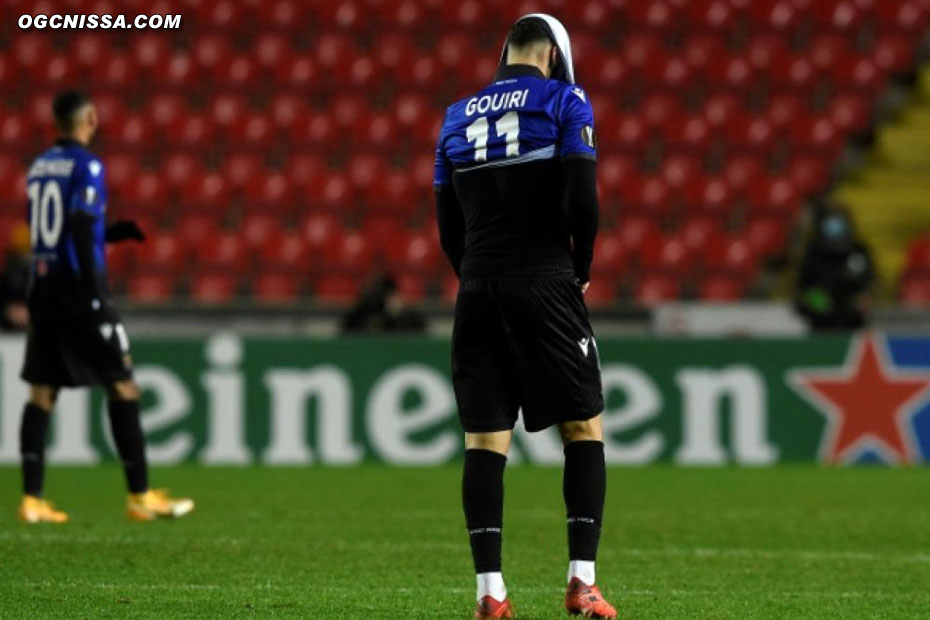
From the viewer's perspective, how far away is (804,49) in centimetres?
1920

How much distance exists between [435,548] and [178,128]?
11.8m

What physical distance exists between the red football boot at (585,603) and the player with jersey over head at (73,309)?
366 centimetres

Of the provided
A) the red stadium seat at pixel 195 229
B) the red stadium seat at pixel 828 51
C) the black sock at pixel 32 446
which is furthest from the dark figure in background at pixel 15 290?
the red stadium seat at pixel 828 51

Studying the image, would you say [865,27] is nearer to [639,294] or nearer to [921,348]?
[639,294]

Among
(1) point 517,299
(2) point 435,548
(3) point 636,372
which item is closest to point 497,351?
(1) point 517,299

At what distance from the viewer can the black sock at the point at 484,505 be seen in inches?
205

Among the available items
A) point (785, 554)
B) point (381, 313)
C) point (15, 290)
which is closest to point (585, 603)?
point (785, 554)

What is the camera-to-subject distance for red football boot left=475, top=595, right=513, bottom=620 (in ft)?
17.0

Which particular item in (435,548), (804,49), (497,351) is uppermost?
(804,49)

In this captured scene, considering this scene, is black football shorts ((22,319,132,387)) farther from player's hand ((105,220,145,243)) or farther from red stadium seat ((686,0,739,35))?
red stadium seat ((686,0,739,35))

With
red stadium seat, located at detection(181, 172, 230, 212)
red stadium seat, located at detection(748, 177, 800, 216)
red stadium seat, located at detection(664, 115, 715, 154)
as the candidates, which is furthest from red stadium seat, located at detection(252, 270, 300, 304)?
red stadium seat, located at detection(748, 177, 800, 216)

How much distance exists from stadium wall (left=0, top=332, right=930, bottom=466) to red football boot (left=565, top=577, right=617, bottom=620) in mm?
7745

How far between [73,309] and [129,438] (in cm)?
71

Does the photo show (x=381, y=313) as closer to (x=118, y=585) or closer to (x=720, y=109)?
(x=720, y=109)
